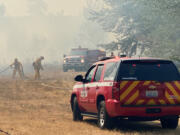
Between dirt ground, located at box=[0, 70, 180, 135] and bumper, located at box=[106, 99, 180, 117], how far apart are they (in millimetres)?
408

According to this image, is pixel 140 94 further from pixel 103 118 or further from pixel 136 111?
pixel 103 118

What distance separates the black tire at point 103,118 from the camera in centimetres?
978

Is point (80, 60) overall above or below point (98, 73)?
below

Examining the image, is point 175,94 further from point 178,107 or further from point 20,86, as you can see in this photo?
point 20,86

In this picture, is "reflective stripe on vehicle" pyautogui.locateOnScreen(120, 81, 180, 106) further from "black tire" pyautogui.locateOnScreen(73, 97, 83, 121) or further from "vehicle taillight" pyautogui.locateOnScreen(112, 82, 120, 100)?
"black tire" pyautogui.locateOnScreen(73, 97, 83, 121)

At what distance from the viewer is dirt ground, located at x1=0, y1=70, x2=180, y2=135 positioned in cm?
994

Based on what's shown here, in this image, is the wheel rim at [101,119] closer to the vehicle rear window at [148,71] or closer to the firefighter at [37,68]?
the vehicle rear window at [148,71]

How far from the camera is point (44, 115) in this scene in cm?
1413

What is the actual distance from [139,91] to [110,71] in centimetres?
97

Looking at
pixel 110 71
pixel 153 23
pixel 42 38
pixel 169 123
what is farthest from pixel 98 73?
pixel 42 38

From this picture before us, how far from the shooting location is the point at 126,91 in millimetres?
9359

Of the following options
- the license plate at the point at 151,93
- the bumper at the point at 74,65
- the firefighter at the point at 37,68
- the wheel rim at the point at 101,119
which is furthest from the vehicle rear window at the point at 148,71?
the bumper at the point at 74,65

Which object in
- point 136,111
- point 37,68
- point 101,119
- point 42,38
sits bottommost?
point 42,38

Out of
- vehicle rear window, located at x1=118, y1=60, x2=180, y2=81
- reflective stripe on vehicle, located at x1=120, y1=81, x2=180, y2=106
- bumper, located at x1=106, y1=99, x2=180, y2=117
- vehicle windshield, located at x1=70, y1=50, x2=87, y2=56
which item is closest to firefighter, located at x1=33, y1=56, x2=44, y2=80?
vehicle windshield, located at x1=70, y1=50, x2=87, y2=56
